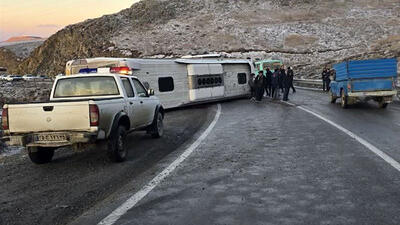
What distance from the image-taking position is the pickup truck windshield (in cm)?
951

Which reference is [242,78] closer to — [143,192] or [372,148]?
[372,148]

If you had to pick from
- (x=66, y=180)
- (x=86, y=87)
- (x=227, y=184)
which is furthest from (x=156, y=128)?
(x=227, y=184)

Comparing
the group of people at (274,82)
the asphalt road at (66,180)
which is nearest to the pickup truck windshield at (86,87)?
the asphalt road at (66,180)

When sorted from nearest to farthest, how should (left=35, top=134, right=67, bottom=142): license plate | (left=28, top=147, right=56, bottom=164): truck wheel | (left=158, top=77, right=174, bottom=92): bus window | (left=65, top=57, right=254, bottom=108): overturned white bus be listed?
1. (left=35, top=134, right=67, bottom=142): license plate
2. (left=28, top=147, right=56, bottom=164): truck wheel
3. (left=65, top=57, right=254, bottom=108): overturned white bus
4. (left=158, top=77, right=174, bottom=92): bus window

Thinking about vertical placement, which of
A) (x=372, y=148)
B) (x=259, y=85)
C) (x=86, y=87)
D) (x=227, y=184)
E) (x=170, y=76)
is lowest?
(x=372, y=148)

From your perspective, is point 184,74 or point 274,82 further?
point 274,82

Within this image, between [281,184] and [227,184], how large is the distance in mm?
779

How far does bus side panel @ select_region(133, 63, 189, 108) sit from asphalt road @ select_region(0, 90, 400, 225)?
8.33 meters

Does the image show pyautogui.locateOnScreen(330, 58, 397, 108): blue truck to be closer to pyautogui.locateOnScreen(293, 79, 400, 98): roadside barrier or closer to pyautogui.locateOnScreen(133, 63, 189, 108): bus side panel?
pyautogui.locateOnScreen(133, 63, 189, 108): bus side panel

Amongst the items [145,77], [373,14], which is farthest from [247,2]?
[145,77]

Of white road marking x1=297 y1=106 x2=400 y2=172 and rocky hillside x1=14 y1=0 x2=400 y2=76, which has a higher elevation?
rocky hillside x1=14 y1=0 x2=400 y2=76

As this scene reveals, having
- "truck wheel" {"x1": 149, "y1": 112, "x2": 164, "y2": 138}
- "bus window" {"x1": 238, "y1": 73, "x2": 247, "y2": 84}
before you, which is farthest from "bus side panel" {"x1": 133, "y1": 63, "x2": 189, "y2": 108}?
"truck wheel" {"x1": 149, "y1": 112, "x2": 164, "y2": 138}

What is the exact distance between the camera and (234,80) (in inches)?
1019

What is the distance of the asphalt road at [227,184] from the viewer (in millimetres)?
4906
